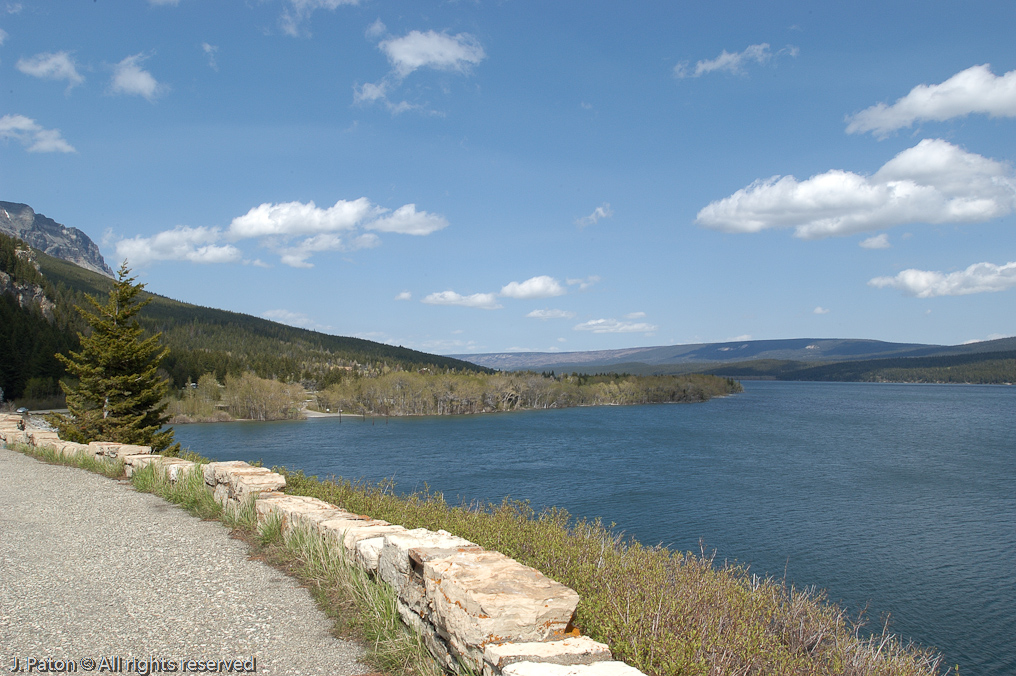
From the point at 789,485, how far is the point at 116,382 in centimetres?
3689

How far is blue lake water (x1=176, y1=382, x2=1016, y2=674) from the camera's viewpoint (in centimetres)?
1997

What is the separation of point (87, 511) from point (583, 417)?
8974 cm

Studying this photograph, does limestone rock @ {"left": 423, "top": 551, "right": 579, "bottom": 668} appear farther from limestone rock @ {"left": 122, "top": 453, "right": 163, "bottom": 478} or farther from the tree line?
the tree line

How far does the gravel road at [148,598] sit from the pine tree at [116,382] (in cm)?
1670

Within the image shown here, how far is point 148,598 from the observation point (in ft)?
21.2

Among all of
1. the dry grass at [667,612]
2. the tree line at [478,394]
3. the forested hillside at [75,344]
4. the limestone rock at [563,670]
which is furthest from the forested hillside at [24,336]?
the limestone rock at [563,670]

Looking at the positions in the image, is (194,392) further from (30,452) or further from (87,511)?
(87,511)

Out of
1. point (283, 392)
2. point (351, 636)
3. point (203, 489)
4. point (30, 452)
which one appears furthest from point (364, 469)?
point (283, 392)

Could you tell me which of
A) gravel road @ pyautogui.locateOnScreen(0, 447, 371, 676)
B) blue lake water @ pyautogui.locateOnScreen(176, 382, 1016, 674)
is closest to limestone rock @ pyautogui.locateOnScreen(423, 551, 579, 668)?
gravel road @ pyautogui.locateOnScreen(0, 447, 371, 676)

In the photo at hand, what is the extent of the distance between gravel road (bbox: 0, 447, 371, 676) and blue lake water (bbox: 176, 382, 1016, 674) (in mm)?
17199

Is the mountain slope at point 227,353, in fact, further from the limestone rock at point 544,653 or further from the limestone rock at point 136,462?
the limestone rock at point 544,653

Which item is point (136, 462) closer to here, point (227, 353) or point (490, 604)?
point (490, 604)

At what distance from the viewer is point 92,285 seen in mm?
194875

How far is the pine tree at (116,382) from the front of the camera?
82.4 ft
